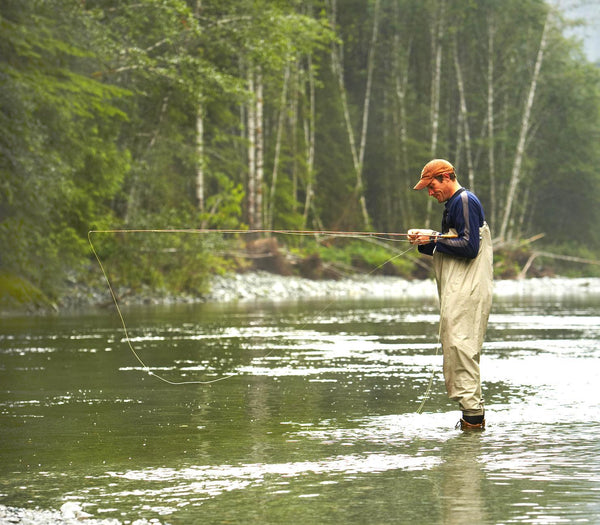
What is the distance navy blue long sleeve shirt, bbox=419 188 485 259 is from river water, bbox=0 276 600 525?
1279 mm

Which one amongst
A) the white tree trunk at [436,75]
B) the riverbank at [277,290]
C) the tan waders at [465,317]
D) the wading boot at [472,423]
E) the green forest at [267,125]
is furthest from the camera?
the white tree trunk at [436,75]

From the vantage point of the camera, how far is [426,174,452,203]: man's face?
8.92 m

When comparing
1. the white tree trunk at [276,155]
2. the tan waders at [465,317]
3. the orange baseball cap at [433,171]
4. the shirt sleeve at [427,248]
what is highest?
the white tree trunk at [276,155]

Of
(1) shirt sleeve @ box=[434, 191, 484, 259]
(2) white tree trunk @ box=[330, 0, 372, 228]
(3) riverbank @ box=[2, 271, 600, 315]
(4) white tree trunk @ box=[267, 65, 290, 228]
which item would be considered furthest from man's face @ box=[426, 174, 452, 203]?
(2) white tree trunk @ box=[330, 0, 372, 228]

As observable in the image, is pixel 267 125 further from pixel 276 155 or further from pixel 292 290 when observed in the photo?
pixel 292 290

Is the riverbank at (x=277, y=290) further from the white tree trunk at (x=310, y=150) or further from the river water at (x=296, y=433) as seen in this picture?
the river water at (x=296, y=433)

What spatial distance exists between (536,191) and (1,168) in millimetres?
49880

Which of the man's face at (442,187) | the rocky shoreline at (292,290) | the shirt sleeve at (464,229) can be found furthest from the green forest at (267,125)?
the shirt sleeve at (464,229)

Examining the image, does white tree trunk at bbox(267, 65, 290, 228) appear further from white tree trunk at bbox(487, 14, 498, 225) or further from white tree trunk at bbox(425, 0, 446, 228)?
white tree trunk at bbox(487, 14, 498, 225)

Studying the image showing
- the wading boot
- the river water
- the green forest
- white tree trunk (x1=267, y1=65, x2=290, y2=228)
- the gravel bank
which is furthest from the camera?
white tree trunk (x1=267, y1=65, x2=290, y2=228)

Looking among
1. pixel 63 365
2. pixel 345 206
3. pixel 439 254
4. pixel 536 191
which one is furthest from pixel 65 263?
pixel 536 191

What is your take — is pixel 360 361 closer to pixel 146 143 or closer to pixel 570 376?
pixel 570 376

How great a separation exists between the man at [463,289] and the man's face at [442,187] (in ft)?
0.19

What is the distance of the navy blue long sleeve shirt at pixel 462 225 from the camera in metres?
8.56
